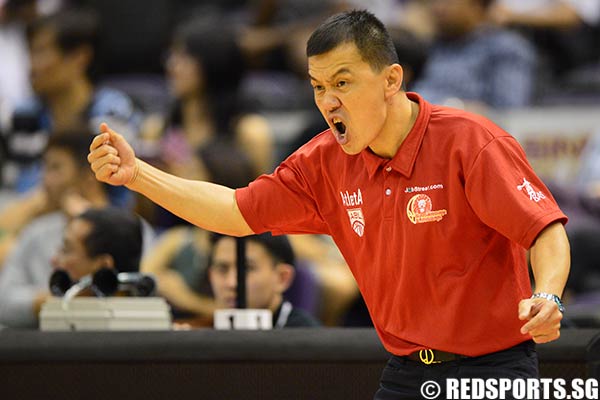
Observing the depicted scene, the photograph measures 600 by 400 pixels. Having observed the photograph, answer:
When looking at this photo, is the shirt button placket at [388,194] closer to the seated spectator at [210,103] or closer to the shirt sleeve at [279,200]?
the shirt sleeve at [279,200]

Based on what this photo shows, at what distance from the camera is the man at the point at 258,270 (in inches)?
237

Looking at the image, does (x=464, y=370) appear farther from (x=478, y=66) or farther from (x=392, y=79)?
(x=478, y=66)

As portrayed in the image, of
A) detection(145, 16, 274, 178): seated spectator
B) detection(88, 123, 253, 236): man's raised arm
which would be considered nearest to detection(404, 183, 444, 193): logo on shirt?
detection(88, 123, 253, 236): man's raised arm

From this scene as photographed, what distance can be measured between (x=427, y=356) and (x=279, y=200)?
0.81m

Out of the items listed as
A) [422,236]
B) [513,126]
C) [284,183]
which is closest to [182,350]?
[284,183]

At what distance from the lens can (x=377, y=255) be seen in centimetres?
405

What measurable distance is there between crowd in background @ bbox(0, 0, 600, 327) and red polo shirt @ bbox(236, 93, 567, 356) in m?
2.19

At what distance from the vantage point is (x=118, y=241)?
5.94 metres

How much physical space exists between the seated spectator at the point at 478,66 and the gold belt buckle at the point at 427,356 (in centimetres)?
524

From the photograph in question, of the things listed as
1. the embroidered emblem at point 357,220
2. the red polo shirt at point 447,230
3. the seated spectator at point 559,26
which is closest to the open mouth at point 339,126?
the red polo shirt at point 447,230

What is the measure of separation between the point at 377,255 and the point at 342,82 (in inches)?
22.9

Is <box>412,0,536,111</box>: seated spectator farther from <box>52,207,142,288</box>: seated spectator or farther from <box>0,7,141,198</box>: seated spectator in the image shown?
<box>52,207,142,288</box>: seated spectator

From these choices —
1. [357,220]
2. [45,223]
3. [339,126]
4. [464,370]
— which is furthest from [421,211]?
[45,223]

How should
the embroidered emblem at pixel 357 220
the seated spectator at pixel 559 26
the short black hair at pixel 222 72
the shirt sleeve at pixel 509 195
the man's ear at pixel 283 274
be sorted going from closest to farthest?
1. the shirt sleeve at pixel 509 195
2. the embroidered emblem at pixel 357 220
3. the man's ear at pixel 283 274
4. the short black hair at pixel 222 72
5. the seated spectator at pixel 559 26
